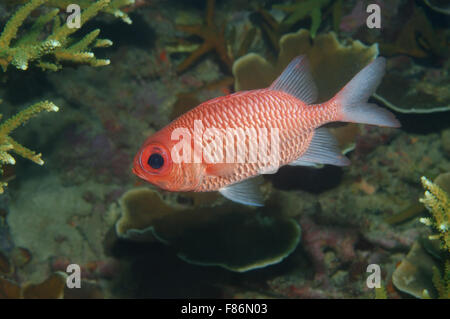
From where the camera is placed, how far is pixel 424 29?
209 inches

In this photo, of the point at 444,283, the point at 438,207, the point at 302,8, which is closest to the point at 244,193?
the point at 438,207

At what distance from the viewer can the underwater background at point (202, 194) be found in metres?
3.76

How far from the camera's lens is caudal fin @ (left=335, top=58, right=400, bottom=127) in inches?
89.4

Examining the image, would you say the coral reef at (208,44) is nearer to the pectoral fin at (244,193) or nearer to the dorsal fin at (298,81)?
the dorsal fin at (298,81)

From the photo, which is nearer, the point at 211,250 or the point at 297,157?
the point at 297,157

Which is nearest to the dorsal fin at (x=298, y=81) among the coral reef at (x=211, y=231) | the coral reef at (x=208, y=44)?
the coral reef at (x=211, y=231)

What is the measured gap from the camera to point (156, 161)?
2.20 metres

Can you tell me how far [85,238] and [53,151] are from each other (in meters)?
1.54

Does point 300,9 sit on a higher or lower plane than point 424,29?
higher

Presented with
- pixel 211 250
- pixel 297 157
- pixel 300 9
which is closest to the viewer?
pixel 297 157

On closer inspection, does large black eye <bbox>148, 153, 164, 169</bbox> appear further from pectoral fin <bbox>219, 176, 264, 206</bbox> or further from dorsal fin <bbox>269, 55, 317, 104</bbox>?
dorsal fin <bbox>269, 55, 317, 104</bbox>

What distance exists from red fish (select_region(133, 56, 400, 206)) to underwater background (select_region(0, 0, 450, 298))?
1529 millimetres
